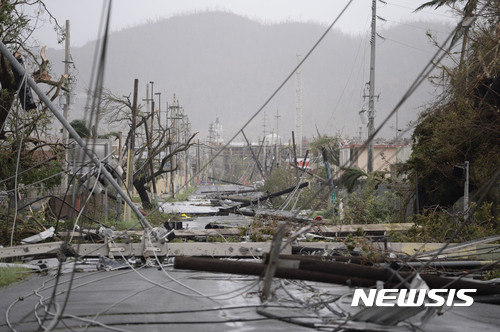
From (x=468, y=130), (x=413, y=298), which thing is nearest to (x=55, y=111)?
(x=413, y=298)

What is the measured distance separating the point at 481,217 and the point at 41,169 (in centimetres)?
1267

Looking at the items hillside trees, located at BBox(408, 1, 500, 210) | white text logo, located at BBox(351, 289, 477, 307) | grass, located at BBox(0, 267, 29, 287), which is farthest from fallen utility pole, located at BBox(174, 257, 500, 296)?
hillside trees, located at BBox(408, 1, 500, 210)

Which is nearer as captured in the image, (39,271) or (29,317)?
(29,317)

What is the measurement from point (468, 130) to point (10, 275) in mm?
13186

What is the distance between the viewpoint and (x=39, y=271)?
460 inches

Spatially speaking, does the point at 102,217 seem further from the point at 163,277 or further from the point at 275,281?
the point at 275,281

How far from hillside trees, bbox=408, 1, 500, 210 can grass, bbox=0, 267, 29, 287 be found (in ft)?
35.4

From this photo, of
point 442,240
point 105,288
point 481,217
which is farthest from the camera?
point 481,217

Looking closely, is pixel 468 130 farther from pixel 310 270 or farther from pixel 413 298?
pixel 310 270

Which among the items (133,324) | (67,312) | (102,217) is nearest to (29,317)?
(67,312)

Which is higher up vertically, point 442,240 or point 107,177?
point 107,177

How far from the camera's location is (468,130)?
19312mm

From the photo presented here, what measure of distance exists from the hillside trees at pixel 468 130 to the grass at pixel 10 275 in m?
10.8

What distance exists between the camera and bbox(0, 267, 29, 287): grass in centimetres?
1051
